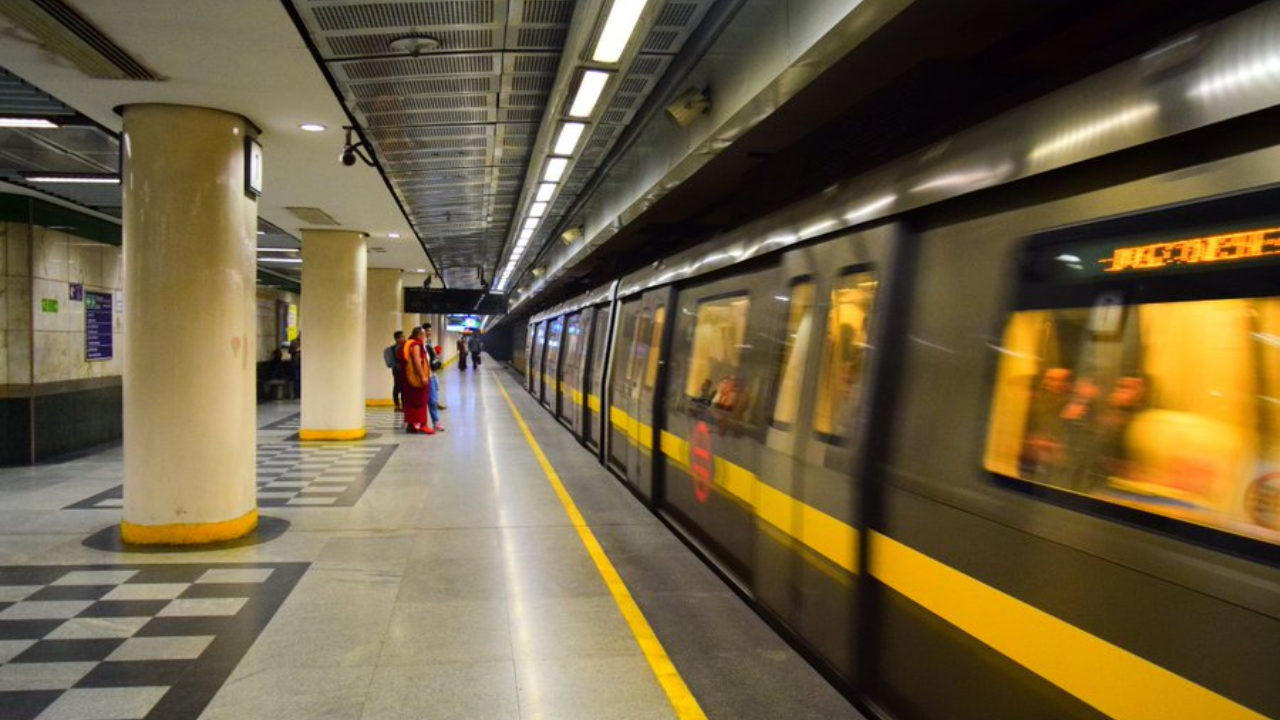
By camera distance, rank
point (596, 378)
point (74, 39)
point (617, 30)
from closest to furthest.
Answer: point (617, 30)
point (74, 39)
point (596, 378)

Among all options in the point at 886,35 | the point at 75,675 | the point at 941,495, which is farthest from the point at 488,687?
the point at 886,35

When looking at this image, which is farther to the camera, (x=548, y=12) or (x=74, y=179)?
(x=74, y=179)

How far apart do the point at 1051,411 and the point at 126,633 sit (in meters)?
4.69

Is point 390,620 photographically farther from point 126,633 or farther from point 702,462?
point 702,462

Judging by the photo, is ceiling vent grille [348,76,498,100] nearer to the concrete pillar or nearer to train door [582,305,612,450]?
train door [582,305,612,450]

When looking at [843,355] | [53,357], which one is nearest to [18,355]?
[53,357]

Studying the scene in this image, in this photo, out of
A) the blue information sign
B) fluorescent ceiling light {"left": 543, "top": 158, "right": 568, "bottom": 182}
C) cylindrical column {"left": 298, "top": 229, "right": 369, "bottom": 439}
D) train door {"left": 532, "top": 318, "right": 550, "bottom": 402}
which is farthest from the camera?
train door {"left": 532, "top": 318, "right": 550, "bottom": 402}

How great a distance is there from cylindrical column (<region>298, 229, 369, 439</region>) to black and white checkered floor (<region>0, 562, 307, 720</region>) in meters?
7.13

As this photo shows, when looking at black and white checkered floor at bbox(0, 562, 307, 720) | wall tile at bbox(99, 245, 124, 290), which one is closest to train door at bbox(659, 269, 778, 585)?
black and white checkered floor at bbox(0, 562, 307, 720)

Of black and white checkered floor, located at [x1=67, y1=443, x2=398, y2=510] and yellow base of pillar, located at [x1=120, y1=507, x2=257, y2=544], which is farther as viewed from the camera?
black and white checkered floor, located at [x1=67, y1=443, x2=398, y2=510]

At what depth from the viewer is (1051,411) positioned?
2.51m

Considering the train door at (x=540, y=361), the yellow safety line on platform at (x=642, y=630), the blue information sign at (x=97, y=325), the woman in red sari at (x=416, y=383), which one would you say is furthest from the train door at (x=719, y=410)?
the train door at (x=540, y=361)

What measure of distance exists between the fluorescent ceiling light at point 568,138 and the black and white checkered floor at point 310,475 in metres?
3.98

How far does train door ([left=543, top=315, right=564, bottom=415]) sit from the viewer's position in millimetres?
16391
